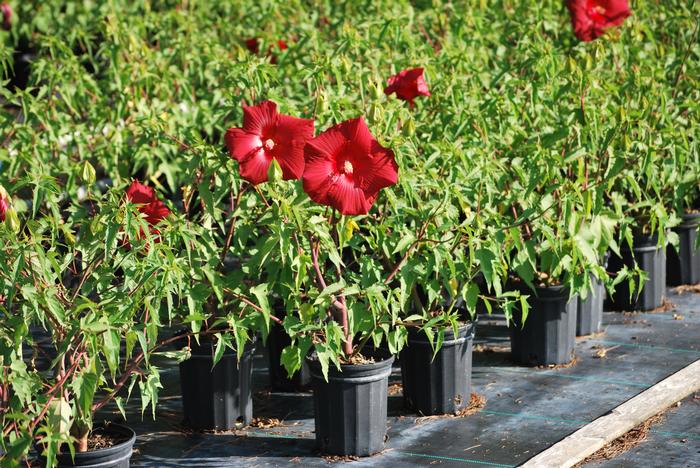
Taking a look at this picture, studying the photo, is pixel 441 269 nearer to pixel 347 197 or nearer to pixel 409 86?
pixel 347 197

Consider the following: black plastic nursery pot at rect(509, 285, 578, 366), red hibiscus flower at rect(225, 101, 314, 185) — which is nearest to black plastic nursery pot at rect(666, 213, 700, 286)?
black plastic nursery pot at rect(509, 285, 578, 366)

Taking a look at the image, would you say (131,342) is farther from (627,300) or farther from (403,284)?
(627,300)

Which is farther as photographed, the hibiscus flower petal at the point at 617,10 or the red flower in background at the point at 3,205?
the hibiscus flower petal at the point at 617,10

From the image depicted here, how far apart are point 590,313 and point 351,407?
1.65 meters

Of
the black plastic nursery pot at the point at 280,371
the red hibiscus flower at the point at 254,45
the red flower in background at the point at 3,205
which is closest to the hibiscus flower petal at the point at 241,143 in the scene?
the red flower in background at the point at 3,205

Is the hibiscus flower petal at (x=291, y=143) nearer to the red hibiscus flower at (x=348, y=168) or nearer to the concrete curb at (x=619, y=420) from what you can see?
the red hibiscus flower at (x=348, y=168)

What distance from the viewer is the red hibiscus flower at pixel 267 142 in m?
3.03

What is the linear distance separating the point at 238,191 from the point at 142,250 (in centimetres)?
51

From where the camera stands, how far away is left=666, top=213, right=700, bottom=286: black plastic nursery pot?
527 cm

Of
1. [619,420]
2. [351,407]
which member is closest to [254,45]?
[351,407]

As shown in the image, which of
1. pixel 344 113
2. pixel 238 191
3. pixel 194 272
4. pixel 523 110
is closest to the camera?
pixel 194 272

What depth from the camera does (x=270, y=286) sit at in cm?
328

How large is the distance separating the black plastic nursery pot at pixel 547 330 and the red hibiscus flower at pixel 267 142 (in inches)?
56.4

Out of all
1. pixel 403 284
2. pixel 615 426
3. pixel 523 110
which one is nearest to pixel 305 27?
pixel 523 110
